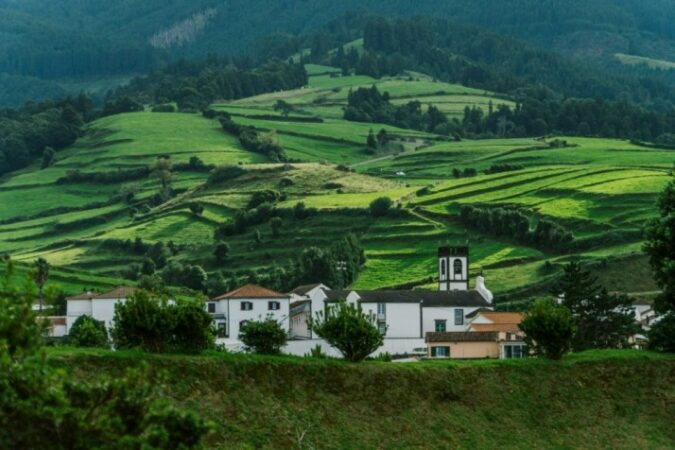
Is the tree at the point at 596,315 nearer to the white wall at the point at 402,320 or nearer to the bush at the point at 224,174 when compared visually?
the white wall at the point at 402,320

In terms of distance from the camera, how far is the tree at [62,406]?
26.2 metres

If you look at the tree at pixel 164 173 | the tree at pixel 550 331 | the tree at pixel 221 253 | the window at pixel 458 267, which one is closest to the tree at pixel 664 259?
the tree at pixel 550 331

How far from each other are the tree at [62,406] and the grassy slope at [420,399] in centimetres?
1519

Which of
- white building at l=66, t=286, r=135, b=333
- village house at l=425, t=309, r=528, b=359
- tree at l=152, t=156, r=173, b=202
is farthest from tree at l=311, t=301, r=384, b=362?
tree at l=152, t=156, r=173, b=202

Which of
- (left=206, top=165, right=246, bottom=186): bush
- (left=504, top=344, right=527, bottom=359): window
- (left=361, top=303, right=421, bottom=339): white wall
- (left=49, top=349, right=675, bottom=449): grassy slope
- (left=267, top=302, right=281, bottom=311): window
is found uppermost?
(left=206, top=165, right=246, bottom=186): bush

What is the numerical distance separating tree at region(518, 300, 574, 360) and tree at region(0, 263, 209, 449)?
2846 cm

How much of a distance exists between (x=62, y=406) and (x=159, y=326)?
2097 centimetres

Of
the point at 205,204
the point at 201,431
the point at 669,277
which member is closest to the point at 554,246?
the point at 205,204

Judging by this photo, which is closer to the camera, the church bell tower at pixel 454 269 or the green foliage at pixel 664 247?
the green foliage at pixel 664 247

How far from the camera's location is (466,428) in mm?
47719

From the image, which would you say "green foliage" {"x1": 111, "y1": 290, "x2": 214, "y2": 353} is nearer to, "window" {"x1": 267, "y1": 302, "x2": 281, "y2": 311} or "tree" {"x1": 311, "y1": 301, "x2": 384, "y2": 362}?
"tree" {"x1": 311, "y1": 301, "x2": 384, "y2": 362}

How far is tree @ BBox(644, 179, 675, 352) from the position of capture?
5684cm

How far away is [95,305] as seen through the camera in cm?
10300

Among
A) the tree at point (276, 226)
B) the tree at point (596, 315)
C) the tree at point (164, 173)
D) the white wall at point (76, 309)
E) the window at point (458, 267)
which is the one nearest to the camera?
the tree at point (596, 315)
